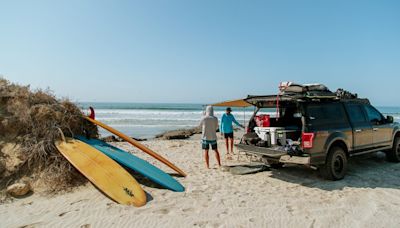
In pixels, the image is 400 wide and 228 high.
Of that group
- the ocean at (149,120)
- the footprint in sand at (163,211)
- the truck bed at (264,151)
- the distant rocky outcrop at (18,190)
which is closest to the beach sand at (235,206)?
the footprint in sand at (163,211)

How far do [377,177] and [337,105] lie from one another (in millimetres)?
1852

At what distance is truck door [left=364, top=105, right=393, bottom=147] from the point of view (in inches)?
306

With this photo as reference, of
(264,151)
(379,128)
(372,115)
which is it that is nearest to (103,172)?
(264,151)

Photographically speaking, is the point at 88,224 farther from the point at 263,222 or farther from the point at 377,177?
the point at 377,177

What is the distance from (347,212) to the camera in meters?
4.84

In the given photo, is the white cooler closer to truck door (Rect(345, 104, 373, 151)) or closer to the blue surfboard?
truck door (Rect(345, 104, 373, 151))

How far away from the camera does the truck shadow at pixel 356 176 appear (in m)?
6.35

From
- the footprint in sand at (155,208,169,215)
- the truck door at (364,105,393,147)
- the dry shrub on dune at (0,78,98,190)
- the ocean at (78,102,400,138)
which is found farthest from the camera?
the ocean at (78,102,400,138)

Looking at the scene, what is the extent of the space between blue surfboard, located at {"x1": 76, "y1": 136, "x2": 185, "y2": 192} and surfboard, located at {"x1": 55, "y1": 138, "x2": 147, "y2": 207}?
34 cm

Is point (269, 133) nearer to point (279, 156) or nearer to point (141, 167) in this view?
point (279, 156)

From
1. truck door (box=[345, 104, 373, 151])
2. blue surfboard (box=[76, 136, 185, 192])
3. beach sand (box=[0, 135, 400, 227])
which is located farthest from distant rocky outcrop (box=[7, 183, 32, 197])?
truck door (box=[345, 104, 373, 151])

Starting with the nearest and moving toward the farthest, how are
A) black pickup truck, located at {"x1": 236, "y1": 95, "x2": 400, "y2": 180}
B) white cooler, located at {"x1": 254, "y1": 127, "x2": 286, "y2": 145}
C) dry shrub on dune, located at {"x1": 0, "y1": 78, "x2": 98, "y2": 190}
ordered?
dry shrub on dune, located at {"x1": 0, "y1": 78, "x2": 98, "y2": 190} → black pickup truck, located at {"x1": 236, "y1": 95, "x2": 400, "y2": 180} → white cooler, located at {"x1": 254, "y1": 127, "x2": 286, "y2": 145}

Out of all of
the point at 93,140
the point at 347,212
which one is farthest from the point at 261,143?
the point at 93,140

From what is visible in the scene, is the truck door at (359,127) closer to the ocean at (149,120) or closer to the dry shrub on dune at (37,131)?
the ocean at (149,120)
